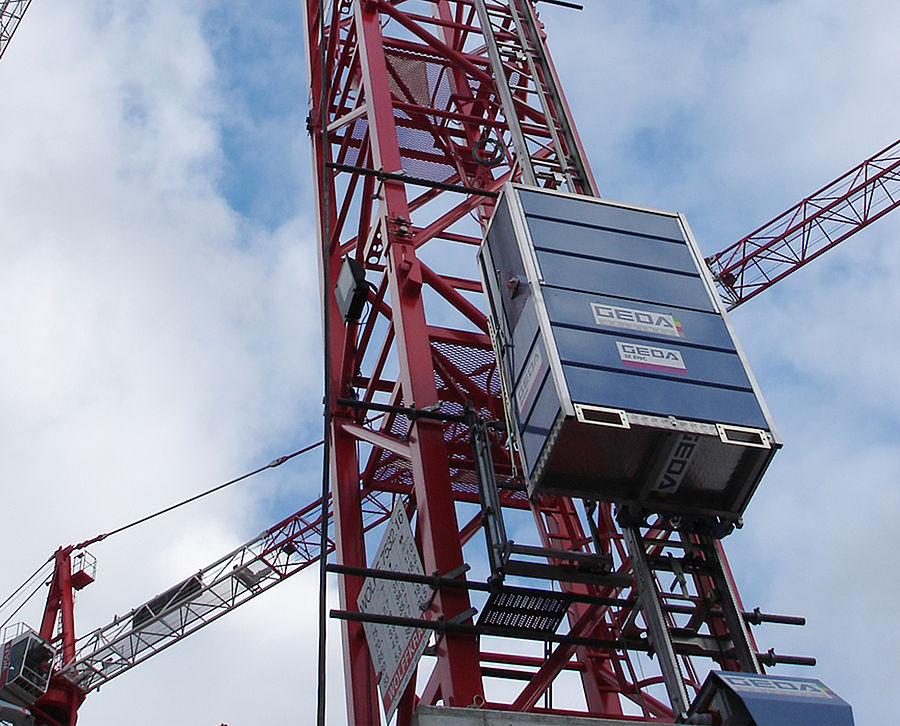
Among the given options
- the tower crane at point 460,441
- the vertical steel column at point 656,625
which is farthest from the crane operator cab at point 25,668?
the vertical steel column at point 656,625

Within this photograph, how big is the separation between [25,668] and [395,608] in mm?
35670

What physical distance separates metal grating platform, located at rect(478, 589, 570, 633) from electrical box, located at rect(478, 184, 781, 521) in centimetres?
138

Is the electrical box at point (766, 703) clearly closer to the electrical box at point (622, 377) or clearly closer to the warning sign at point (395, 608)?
the electrical box at point (622, 377)

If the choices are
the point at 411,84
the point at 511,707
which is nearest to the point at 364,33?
the point at 411,84

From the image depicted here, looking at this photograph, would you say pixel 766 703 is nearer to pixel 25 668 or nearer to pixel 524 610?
pixel 524 610

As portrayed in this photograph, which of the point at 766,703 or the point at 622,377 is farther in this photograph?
the point at 622,377

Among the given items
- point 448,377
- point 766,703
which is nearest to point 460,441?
point 448,377

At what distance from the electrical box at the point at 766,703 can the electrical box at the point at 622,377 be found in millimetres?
2378

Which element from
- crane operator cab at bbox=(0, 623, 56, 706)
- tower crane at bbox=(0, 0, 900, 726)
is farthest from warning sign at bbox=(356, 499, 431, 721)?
crane operator cab at bbox=(0, 623, 56, 706)

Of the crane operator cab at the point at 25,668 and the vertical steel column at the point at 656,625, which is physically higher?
the crane operator cab at the point at 25,668

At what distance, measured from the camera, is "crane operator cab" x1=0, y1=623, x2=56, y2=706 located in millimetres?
44312

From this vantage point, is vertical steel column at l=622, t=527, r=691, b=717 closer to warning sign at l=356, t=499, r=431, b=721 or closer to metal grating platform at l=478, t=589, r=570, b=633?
metal grating platform at l=478, t=589, r=570, b=633

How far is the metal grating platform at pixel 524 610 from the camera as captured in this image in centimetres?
1349

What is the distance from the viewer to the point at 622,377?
12.7m
